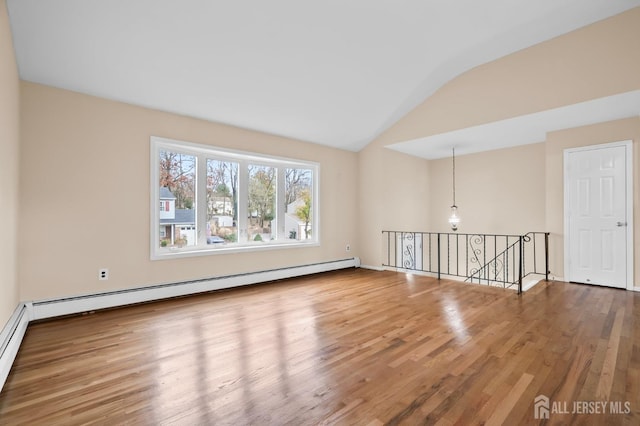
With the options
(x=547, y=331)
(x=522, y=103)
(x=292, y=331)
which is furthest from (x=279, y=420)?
(x=522, y=103)

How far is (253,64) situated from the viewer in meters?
3.66

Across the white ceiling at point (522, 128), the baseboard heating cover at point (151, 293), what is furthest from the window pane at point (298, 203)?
the white ceiling at point (522, 128)

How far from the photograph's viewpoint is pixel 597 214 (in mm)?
4695

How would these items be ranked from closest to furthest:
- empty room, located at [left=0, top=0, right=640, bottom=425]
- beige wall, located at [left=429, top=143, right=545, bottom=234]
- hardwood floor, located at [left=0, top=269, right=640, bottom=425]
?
1. hardwood floor, located at [left=0, top=269, right=640, bottom=425]
2. empty room, located at [left=0, top=0, right=640, bottom=425]
3. beige wall, located at [left=429, top=143, right=545, bottom=234]

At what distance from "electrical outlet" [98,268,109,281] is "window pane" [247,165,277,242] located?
6.64ft

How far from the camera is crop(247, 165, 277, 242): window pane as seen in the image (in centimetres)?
518

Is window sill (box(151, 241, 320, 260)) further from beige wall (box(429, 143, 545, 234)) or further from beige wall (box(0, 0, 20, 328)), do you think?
beige wall (box(429, 143, 545, 234))

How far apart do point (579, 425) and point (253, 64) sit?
4.13 m

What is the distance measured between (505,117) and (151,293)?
18.2 feet

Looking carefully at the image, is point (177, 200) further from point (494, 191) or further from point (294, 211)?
point (494, 191)

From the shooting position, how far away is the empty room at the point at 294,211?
6.57 ft

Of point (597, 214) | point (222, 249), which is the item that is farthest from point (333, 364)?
point (597, 214)

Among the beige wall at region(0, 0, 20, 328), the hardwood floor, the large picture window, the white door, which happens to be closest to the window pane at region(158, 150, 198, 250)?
the large picture window

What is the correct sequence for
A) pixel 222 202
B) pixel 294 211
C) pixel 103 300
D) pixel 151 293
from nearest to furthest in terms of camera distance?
pixel 103 300 → pixel 151 293 → pixel 222 202 → pixel 294 211
